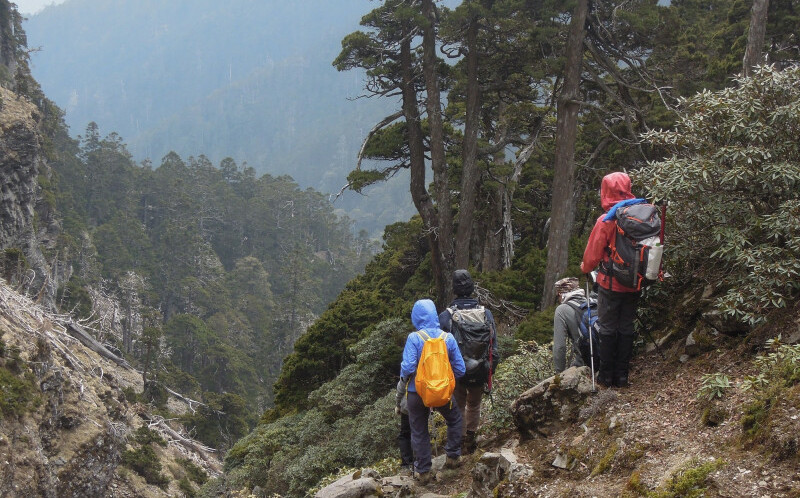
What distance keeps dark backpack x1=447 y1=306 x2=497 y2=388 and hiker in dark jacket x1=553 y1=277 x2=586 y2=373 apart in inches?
22.9

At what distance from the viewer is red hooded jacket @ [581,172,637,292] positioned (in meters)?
4.45

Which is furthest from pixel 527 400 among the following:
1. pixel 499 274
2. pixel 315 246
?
pixel 315 246

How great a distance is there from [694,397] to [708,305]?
992 mm

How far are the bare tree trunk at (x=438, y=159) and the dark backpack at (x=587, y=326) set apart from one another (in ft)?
23.9

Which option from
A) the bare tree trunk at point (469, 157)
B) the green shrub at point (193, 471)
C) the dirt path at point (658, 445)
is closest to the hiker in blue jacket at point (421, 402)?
the dirt path at point (658, 445)

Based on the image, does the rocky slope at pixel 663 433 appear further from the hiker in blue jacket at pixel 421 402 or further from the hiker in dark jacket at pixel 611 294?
the hiker in dark jacket at pixel 611 294

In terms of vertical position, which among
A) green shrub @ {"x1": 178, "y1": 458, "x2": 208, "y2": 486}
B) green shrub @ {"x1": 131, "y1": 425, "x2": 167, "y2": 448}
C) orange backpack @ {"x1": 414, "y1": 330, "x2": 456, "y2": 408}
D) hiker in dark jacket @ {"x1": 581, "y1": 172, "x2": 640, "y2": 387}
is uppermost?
hiker in dark jacket @ {"x1": 581, "y1": 172, "x2": 640, "y2": 387}

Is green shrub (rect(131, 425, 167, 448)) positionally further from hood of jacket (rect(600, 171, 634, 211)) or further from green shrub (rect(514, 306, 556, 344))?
hood of jacket (rect(600, 171, 634, 211))

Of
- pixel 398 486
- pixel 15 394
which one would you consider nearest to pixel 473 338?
pixel 398 486

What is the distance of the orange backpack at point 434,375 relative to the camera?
16.4 feet

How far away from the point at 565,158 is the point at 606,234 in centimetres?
764

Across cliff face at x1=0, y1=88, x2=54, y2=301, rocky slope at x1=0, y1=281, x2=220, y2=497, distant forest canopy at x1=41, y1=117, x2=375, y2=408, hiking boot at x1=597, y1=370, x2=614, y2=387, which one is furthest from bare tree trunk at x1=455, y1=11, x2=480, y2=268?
cliff face at x1=0, y1=88, x2=54, y2=301

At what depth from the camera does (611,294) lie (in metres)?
4.55

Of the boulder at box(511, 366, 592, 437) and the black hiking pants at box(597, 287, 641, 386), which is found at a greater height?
the black hiking pants at box(597, 287, 641, 386)
